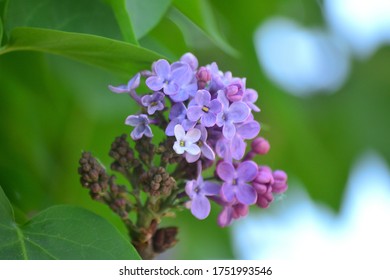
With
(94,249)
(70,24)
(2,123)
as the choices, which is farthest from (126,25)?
(2,123)

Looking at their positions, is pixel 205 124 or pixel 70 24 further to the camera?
pixel 70 24

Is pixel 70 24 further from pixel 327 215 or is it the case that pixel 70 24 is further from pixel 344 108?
pixel 344 108

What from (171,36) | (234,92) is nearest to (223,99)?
(234,92)

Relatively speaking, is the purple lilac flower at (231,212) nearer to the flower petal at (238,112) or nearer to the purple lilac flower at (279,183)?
the purple lilac flower at (279,183)

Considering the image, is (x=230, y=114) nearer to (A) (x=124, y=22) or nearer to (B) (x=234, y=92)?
(B) (x=234, y=92)

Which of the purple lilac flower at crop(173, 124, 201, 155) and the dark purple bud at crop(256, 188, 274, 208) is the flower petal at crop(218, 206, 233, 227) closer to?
the dark purple bud at crop(256, 188, 274, 208)

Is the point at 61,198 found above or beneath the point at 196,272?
above

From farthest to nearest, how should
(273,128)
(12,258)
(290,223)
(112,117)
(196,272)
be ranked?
(290,223) < (273,128) < (112,117) < (196,272) < (12,258)
